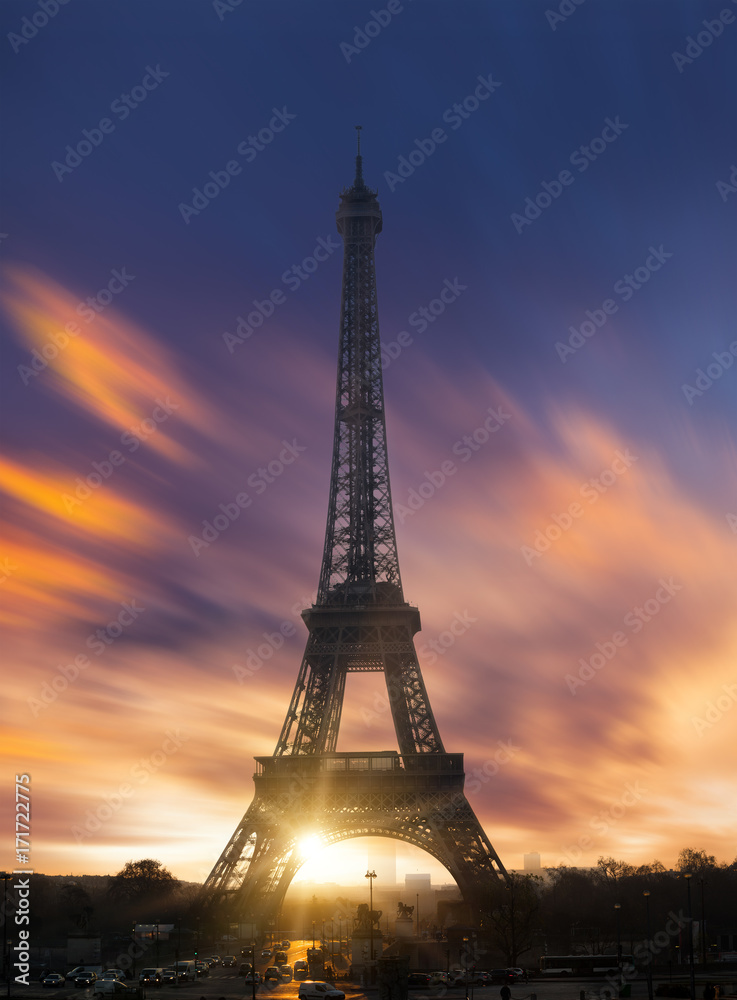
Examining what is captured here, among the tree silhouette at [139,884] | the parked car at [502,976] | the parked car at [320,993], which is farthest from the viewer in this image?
the tree silhouette at [139,884]

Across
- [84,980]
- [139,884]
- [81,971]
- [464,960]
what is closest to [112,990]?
[84,980]

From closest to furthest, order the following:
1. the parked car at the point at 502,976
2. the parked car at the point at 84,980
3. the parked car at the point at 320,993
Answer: the parked car at the point at 320,993 → the parked car at the point at 84,980 → the parked car at the point at 502,976

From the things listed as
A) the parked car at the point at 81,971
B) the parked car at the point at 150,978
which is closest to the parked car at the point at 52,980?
the parked car at the point at 81,971

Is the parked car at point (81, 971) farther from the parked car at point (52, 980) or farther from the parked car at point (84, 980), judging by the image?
the parked car at point (52, 980)

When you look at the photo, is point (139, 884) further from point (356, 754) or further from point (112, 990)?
point (112, 990)

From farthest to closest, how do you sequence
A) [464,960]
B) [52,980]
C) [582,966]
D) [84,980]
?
[464,960]
[582,966]
[52,980]
[84,980]
